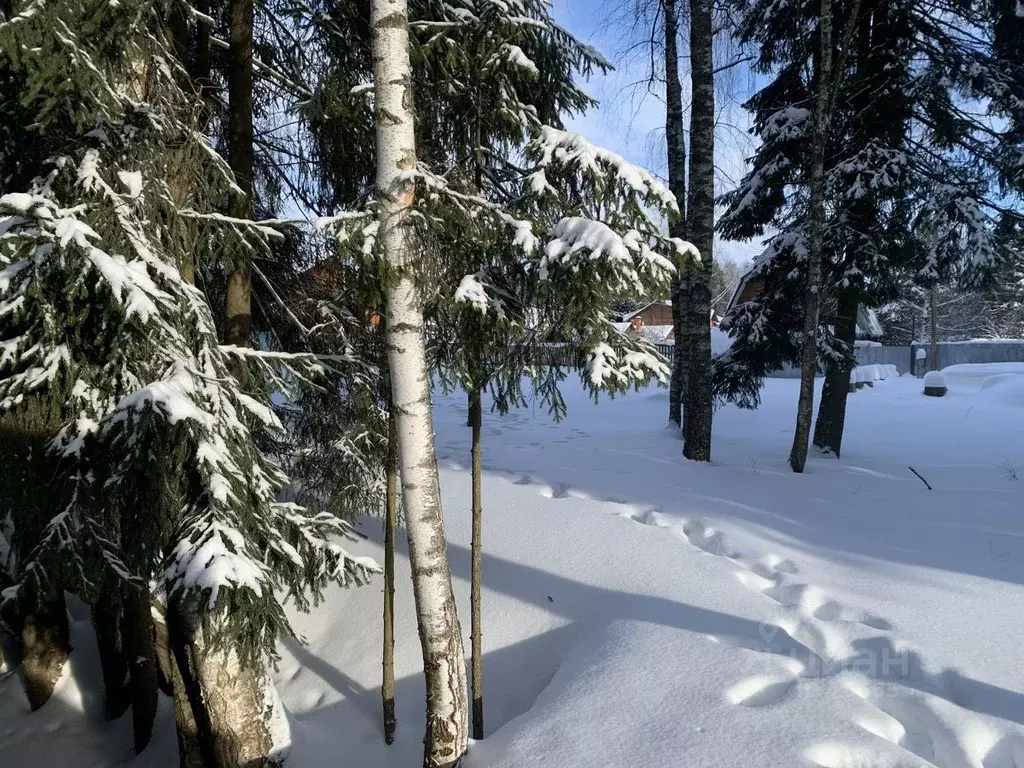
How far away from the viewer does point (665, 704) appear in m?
3.25

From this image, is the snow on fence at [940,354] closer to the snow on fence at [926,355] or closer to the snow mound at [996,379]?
the snow on fence at [926,355]

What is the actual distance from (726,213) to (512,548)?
5.79 m

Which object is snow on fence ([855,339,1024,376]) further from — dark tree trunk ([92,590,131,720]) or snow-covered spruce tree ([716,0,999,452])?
dark tree trunk ([92,590,131,720])

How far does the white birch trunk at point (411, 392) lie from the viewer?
3.02 metres

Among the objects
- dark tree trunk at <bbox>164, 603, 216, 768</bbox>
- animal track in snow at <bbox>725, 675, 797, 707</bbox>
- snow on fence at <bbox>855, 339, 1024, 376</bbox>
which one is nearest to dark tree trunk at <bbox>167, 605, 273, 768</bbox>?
dark tree trunk at <bbox>164, 603, 216, 768</bbox>

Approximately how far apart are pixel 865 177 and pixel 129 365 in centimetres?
791

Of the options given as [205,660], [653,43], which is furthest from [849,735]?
[653,43]

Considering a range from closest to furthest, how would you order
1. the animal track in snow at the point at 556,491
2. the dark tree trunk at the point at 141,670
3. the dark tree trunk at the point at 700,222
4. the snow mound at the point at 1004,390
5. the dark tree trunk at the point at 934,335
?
1. the dark tree trunk at the point at 141,670
2. the animal track in snow at the point at 556,491
3. the dark tree trunk at the point at 700,222
4. the snow mound at the point at 1004,390
5. the dark tree trunk at the point at 934,335

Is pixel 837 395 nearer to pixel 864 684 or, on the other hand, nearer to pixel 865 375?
pixel 864 684

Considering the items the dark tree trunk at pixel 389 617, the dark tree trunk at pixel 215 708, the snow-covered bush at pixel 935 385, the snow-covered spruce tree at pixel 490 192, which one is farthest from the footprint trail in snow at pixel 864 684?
the snow-covered bush at pixel 935 385

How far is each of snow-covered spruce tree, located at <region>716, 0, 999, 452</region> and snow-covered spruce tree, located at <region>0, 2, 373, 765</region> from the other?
679cm

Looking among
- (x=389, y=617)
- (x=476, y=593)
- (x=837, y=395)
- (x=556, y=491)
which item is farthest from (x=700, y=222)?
(x=389, y=617)

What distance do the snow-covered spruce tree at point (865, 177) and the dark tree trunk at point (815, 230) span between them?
0.28m

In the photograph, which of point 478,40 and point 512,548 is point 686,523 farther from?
point 478,40
